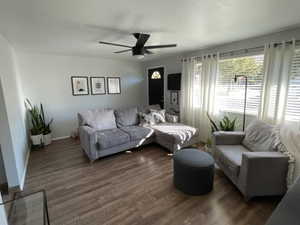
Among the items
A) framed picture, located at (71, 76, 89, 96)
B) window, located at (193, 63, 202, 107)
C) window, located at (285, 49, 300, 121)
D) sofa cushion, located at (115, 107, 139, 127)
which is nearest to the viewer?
window, located at (285, 49, 300, 121)

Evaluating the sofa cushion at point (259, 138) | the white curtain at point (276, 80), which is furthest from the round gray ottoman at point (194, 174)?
the white curtain at point (276, 80)

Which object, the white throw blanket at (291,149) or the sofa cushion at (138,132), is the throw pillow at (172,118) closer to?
the sofa cushion at (138,132)

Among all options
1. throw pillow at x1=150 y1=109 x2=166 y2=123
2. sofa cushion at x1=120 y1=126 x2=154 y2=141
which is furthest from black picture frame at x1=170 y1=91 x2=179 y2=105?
sofa cushion at x1=120 y1=126 x2=154 y2=141

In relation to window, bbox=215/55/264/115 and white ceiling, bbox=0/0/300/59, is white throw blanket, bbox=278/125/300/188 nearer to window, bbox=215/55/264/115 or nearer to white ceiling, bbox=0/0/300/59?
window, bbox=215/55/264/115

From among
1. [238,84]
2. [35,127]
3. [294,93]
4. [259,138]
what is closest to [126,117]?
[35,127]

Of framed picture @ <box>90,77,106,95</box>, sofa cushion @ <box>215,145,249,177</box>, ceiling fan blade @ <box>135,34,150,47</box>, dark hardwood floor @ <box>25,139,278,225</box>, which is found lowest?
dark hardwood floor @ <box>25,139,278,225</box>

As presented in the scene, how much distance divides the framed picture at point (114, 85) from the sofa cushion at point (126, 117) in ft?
4.83

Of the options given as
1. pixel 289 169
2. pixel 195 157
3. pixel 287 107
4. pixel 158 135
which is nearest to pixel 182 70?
pixel 158 135

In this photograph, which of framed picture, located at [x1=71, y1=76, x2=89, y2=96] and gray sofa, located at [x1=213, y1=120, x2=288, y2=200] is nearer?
gray sofa, located at [x1=213, y1=120, x2=288, y2=200]

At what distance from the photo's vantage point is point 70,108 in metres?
4.68

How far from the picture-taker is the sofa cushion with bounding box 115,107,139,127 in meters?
4.00

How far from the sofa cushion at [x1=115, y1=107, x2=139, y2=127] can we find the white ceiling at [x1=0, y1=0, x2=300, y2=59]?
1726mm

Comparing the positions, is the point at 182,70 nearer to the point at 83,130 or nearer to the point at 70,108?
the point at 83,130

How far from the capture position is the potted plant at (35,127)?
3797mm
